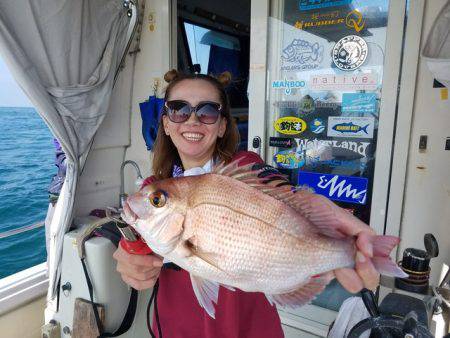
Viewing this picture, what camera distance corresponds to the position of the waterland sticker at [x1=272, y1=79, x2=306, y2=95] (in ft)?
8.78

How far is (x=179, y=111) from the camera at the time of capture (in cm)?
125

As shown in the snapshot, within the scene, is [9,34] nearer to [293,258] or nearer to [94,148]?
[94,148]

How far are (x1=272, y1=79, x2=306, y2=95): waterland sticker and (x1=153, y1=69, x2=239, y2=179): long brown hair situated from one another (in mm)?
1392

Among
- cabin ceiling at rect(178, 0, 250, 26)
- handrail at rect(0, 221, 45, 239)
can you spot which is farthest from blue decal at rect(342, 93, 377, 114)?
handrail at rect(0, 221, 45, 239)

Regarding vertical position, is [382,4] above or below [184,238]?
above

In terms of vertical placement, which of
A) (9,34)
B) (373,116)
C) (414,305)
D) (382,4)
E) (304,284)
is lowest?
(414,305)

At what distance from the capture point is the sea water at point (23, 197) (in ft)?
15.1

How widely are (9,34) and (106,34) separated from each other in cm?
89

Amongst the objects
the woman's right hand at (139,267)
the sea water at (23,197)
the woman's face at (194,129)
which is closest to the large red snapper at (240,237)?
the woman's right hand at (139,267)

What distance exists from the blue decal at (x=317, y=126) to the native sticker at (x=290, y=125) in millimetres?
66

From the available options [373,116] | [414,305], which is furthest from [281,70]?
[414,305]

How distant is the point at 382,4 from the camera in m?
2.29

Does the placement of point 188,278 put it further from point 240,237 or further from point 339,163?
point 339,163

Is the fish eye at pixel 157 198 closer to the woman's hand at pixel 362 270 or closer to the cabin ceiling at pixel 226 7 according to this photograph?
the woman's hand at pixel 362 270
